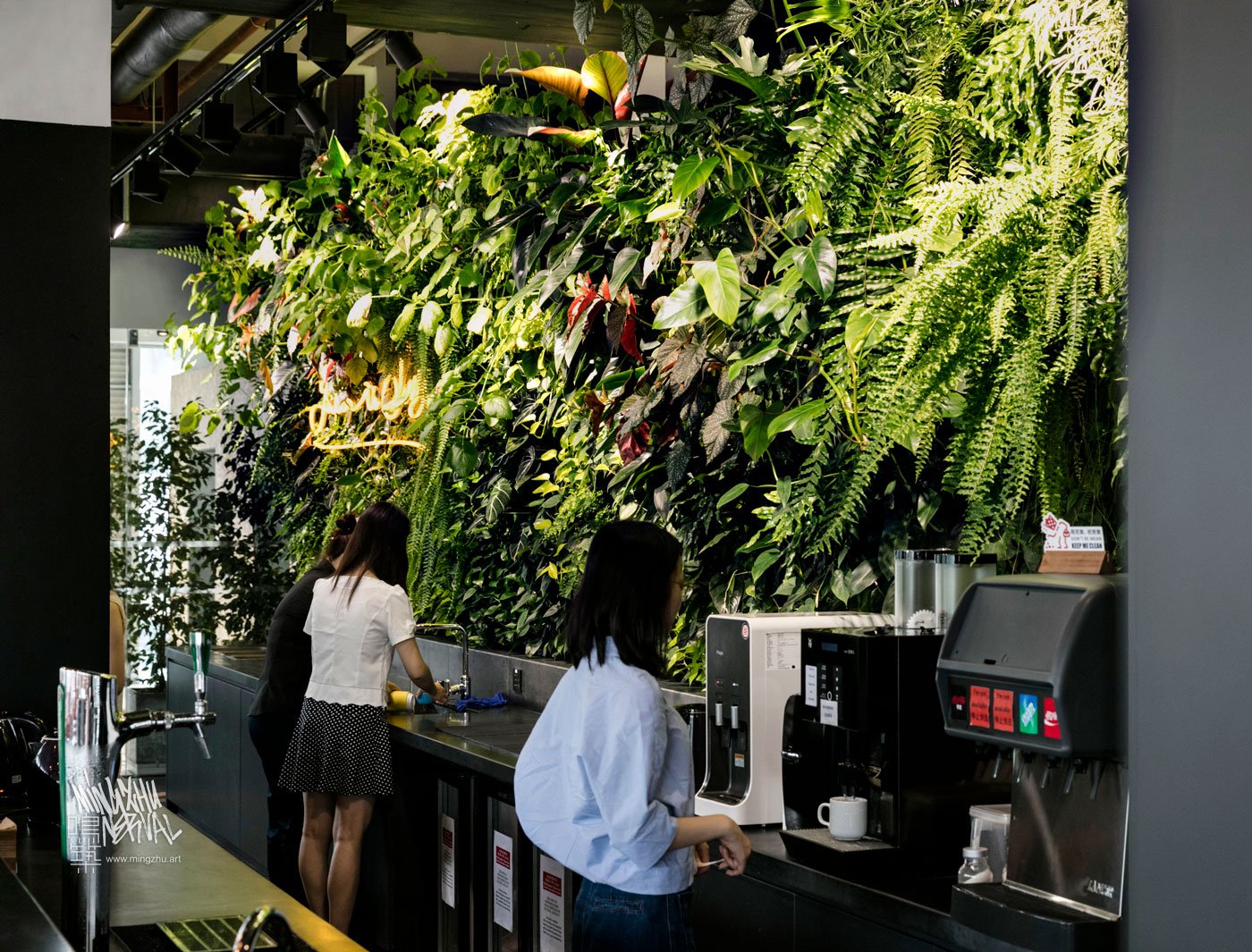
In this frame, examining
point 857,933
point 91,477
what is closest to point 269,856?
point 91,477

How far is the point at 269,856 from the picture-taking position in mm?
5480

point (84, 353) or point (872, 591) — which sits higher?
point (84, 353)

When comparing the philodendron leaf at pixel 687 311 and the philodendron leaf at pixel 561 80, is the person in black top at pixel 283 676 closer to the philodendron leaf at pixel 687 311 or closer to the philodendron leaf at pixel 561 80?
the philodendron leaf at pixel 561 80

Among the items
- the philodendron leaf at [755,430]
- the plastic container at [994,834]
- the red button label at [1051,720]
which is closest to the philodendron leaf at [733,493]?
the philodendron leaf at [755,430]

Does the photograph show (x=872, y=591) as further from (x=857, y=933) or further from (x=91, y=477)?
(x=91, y=477)

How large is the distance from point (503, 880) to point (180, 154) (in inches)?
164

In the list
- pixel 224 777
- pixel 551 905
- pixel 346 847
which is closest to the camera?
pixel 551 905

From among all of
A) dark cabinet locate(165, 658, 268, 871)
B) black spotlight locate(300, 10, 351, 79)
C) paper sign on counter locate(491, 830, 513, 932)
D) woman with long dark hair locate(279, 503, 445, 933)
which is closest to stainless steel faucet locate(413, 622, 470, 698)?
woman with long dark hair locate(279, 503, 445, 933)

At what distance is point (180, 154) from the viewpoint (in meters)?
6.97

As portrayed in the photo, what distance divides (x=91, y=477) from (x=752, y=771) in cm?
163

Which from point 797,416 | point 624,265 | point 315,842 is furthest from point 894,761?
point 315,842

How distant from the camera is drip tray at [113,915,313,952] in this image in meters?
1.98

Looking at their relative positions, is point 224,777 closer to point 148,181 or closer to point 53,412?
point 148,181

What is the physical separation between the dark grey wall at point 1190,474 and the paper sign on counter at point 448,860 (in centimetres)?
296
